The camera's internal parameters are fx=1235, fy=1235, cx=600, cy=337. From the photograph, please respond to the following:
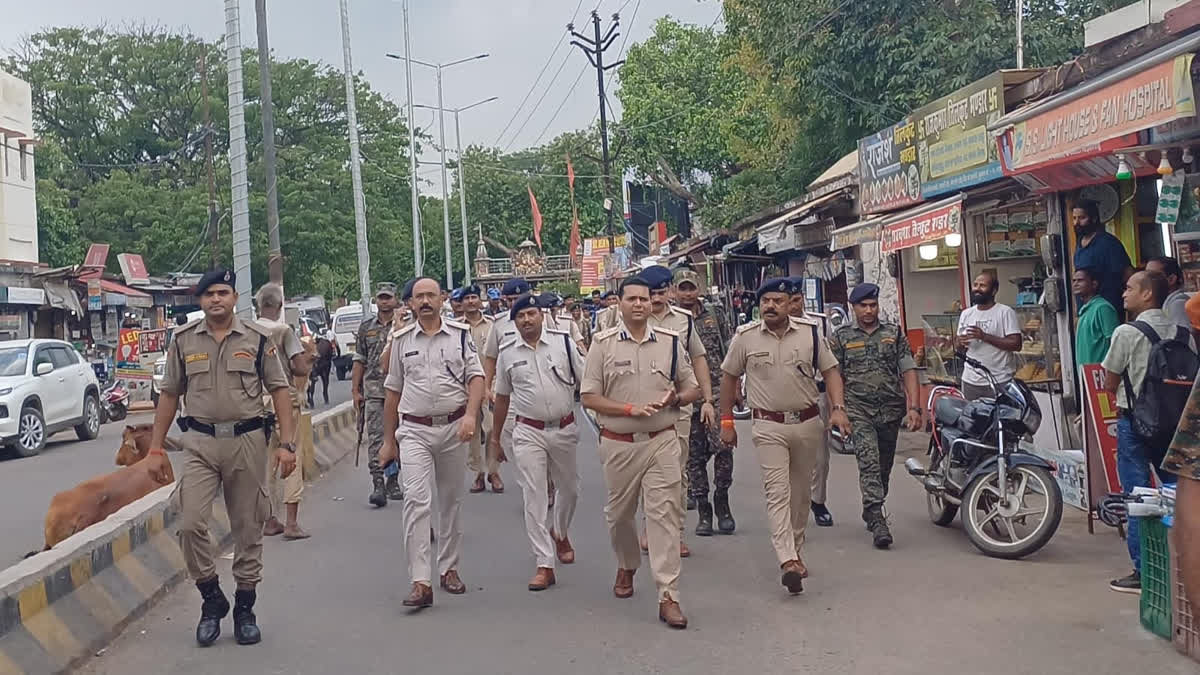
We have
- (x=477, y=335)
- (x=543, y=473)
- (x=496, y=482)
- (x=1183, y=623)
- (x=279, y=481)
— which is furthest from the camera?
(x=477, y=335)

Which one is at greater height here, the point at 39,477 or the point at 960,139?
the point at 960,139

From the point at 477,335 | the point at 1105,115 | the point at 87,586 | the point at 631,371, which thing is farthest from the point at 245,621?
the point at 1105,115

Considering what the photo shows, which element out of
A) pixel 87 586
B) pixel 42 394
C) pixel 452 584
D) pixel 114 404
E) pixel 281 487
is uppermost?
pixel 42 394

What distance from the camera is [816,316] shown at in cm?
793

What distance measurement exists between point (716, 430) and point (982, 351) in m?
2.95

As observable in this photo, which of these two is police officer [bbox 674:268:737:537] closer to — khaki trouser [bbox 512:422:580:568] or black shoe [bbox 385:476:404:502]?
khaki trouser [bbox 512:422:580:568]

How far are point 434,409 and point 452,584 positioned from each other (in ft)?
3.52

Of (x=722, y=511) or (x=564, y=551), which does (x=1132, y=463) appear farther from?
(x=564, y=551)

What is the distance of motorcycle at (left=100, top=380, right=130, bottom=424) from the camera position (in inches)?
880

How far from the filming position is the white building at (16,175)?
33750 millimetres

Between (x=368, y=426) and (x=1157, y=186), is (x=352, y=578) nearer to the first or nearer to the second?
(x=368, y=426)

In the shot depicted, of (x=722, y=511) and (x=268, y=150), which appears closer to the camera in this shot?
(x=722, y=511)

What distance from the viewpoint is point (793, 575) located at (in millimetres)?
6902

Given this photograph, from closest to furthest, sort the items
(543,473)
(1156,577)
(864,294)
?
(1156,577) < (543,473) < (864,294)
